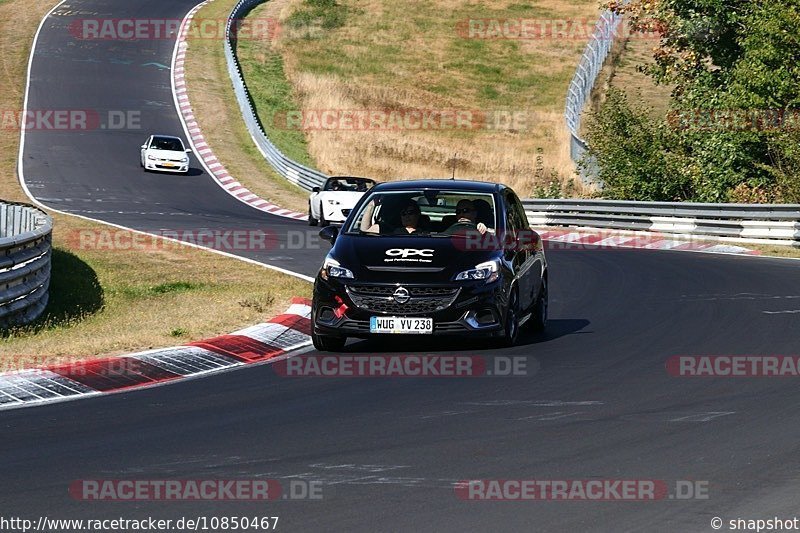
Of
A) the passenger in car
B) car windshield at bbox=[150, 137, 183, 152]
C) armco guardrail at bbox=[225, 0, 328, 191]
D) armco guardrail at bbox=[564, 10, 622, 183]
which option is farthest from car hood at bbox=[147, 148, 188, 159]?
the passenger in car

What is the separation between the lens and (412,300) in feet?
39.5

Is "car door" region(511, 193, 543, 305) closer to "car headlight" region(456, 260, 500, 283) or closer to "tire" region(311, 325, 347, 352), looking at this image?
"car headlight" region(456, 260, 500, 283)

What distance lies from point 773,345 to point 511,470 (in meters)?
6.16

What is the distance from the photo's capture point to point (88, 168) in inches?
1677

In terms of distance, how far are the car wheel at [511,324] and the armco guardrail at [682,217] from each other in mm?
14606

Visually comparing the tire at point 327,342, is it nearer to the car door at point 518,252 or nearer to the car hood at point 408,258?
the car hood at point 408,258

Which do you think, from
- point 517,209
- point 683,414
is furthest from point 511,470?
point 517,209

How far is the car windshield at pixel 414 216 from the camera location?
13094 millimetres

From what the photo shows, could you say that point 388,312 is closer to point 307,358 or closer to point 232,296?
point 307,358

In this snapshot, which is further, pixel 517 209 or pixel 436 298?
pixel 517 209

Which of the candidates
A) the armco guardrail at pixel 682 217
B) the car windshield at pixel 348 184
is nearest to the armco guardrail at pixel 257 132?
the car windshield at pixel 348 184

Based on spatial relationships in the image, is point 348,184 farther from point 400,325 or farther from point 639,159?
point 400,325

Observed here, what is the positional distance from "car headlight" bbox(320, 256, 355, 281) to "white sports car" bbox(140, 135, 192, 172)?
30879mm

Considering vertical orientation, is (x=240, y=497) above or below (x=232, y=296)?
above
